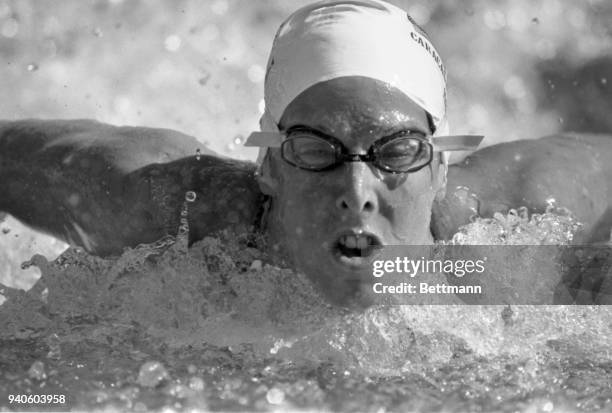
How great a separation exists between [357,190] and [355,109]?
200mm

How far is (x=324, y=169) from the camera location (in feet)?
7.27

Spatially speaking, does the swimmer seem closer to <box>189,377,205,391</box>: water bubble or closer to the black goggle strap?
the black goggle strap

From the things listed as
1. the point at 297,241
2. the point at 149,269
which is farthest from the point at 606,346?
the point at 149,269

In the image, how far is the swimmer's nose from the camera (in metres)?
2.14

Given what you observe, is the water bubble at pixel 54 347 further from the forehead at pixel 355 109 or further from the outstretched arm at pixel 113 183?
the forehead at pixel 355 109

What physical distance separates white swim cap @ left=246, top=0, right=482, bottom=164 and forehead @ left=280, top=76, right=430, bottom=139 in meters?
0.03

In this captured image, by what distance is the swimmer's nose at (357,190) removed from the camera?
214 centimetres

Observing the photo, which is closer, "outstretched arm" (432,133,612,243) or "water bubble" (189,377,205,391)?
"water bubble" (189,377,205,391)

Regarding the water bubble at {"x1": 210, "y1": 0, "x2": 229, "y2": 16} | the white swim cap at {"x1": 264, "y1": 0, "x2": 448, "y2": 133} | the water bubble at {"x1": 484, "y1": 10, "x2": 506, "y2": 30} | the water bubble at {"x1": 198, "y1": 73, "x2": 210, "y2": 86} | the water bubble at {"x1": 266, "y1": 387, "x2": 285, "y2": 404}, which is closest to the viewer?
the water bubble at {"x1": 266, "y1": 387, "x2": 285, "y2": 404}

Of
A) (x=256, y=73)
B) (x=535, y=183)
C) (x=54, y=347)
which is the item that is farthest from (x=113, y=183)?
(x=256, y=73)

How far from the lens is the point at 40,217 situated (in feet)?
9.27

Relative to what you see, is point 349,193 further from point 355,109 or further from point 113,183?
point 113,183

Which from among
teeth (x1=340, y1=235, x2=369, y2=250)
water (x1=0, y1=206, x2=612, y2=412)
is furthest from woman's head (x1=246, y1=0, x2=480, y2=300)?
water (x1=0, y1=206, x2=612, y2=412)

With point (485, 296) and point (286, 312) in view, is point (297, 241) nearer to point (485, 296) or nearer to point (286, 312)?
point (286, 312)
